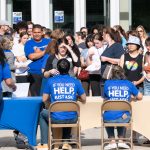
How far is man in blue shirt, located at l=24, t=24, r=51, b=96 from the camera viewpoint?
13406 millimetres

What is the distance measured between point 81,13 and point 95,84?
285 inches

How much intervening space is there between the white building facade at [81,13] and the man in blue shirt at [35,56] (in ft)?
24.2

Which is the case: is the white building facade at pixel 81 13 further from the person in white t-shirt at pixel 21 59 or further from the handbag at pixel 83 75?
the handbag at pixel 83 75

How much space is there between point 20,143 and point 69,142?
106 cm

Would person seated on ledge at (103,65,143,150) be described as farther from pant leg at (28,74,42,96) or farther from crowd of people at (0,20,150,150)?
pant leg at (28,74,42,96)

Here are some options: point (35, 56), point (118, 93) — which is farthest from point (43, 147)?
point (35, 56)

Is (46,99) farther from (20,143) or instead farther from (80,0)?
(80,0)

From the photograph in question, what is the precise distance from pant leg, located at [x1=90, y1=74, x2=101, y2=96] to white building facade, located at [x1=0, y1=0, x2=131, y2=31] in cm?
694

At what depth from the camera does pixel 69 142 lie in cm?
1084

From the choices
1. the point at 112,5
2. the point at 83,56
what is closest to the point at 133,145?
the point at 83,56

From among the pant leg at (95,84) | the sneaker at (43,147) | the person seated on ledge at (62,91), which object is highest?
the person seated on ledge at (62,91)

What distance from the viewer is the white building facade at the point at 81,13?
68.8 feet

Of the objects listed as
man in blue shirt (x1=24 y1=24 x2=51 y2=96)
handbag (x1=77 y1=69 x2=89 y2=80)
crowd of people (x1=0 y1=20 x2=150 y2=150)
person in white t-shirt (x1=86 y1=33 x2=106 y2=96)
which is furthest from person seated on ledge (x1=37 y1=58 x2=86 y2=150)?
handbag (x1=77 y1=69 x2=89 y2=80)

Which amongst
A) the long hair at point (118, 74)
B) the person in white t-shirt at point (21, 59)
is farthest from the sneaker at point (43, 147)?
the person in white t-shirt at point (21, 59)
